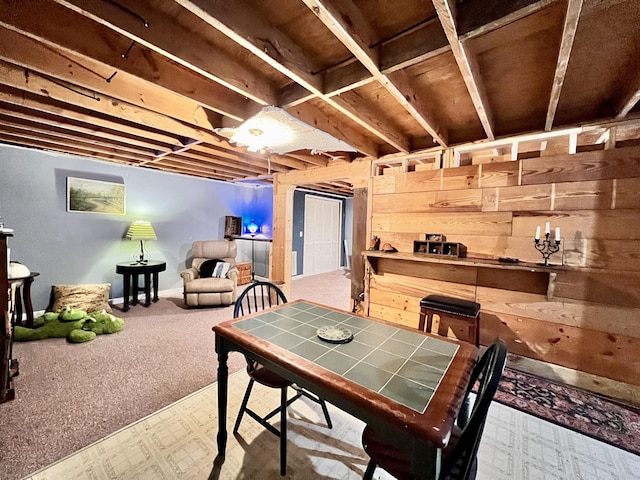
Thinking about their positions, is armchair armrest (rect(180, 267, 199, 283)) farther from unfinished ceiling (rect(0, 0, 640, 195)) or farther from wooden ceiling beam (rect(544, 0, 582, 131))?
wooden ceiling beam (rect(544, 0, 582, 131))

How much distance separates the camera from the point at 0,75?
164cm

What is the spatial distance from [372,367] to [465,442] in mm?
409

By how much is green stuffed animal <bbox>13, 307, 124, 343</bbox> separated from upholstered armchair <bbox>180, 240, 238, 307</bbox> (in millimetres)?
1018

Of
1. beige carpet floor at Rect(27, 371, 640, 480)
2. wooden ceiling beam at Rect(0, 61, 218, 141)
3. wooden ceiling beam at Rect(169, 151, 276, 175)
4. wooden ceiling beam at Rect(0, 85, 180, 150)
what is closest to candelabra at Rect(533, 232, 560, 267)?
beige carpet floor at Rect(27, 371, 640, 480)

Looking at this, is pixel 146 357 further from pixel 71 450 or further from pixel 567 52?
pixel 567 52

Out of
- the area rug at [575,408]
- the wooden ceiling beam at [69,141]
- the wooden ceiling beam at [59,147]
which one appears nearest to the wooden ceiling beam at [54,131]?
the wooden ceiling beam at [69,141]

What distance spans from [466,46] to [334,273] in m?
6.58

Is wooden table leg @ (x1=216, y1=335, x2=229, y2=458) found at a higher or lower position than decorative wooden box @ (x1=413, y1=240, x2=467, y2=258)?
lower

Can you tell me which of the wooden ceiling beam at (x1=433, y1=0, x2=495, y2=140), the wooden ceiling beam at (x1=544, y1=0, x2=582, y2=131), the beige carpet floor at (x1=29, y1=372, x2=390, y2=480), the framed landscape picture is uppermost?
the wooden ceiling beam at (x1=433, y1=0, x2=495, y2=140)

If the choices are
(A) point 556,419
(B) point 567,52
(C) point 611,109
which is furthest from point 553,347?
(B) point 567,52

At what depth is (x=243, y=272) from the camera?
570 cm

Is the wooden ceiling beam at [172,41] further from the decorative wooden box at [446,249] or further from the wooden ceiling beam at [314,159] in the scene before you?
the decorative wooden box at [446,249]

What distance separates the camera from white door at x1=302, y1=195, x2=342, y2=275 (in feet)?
23.1

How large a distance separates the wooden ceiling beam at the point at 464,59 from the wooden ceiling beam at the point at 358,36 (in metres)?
0.35
